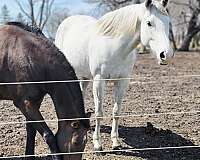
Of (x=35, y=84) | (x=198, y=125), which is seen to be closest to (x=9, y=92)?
(x=35, y=84)

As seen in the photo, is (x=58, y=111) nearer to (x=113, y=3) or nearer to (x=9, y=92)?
(x=9, y=92)

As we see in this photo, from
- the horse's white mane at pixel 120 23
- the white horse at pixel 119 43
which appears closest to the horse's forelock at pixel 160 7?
the white horse at pixel 119 43

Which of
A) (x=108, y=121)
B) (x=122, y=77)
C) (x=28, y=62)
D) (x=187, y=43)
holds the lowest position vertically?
(x=187, y=43)

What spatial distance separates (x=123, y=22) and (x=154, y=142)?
155cm

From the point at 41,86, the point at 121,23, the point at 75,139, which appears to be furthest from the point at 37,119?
the point at 121,23

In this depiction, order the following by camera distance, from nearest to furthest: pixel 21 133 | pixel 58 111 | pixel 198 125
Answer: pixel 58 111 < pixel 21 133 < pixel 198 125

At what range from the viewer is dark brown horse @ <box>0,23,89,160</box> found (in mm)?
3059

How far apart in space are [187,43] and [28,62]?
21139 millimetres

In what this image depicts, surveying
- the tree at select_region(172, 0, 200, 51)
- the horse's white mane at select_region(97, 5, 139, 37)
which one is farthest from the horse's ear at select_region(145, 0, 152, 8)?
the tree at select_region(172, 0, 200, 51)

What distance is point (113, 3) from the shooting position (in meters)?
22.9

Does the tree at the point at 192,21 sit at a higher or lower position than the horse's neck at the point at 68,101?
lower

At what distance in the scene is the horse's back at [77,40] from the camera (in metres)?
4.93

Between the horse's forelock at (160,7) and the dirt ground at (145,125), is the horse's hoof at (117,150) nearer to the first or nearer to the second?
the dirt ground at (145,125)

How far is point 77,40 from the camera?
16.9 ft
